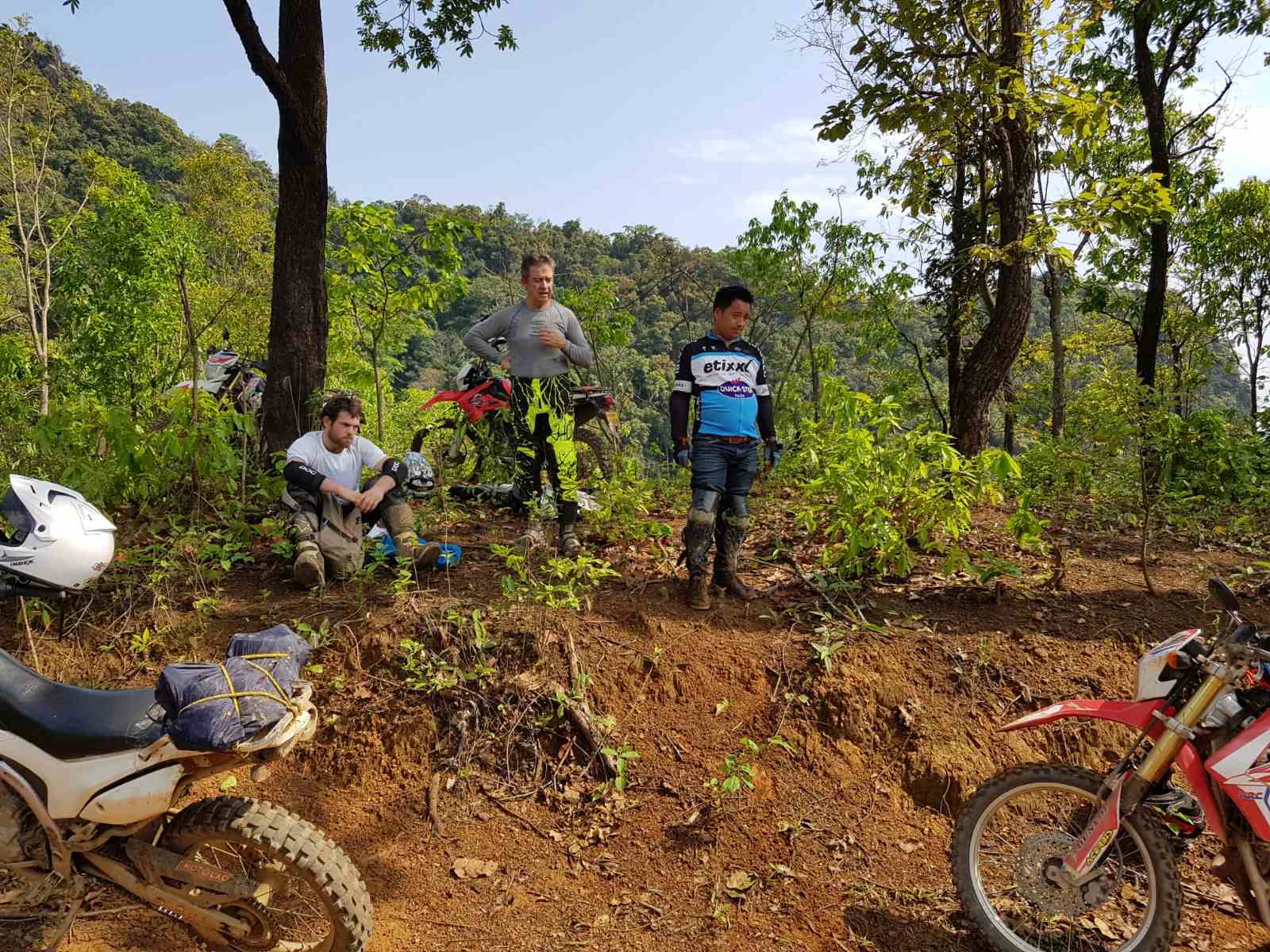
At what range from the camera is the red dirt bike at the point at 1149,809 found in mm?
2297

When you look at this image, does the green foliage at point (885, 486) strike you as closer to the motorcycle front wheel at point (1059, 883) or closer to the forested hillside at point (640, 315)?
the forested hillside at point (640, 315)

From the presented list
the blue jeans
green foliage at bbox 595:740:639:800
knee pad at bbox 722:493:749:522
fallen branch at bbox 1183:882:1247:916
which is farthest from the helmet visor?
fallen branch at bbox 1183:882:1247:916

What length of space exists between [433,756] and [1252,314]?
2284 cm

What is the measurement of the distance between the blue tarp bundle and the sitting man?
6.64ft

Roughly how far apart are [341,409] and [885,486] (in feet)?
10.5

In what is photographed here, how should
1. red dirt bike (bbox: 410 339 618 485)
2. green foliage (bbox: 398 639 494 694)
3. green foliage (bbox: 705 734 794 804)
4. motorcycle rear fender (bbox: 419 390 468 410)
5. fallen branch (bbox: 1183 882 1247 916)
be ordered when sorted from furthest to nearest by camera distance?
red dirt bike (bbox: 410 339 618 485), motorcycle rear fender (bbox: 419 390 468 410), green foliage (bbox: 398 639 494 694), green foliage (bbox: 705 734 794 804), fallen branch (bbox: 1183 882 1247 916)

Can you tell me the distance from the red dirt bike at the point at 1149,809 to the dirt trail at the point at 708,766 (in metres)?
0.29

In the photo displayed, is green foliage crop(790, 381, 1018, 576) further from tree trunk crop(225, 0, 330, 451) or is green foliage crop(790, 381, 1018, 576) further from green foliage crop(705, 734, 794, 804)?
tree trunk crop(225, 0, 330, 451)

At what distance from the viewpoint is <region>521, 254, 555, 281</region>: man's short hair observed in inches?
188

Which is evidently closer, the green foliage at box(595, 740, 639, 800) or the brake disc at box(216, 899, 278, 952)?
the brake disc at box(216, 899, 278, 952)

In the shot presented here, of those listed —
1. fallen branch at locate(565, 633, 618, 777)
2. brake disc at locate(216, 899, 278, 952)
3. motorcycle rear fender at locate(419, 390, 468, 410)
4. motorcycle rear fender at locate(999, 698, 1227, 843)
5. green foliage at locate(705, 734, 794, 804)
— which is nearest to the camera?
brake disc at locate(216, 899, 278, 952)

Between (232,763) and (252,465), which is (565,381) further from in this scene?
(232,763)

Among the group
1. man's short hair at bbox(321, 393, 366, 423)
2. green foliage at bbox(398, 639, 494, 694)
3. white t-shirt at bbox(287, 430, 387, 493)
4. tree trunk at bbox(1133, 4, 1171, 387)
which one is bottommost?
green foliage at bbox(398, 639, 494, 694)

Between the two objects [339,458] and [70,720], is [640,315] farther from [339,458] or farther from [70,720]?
[70,720]
